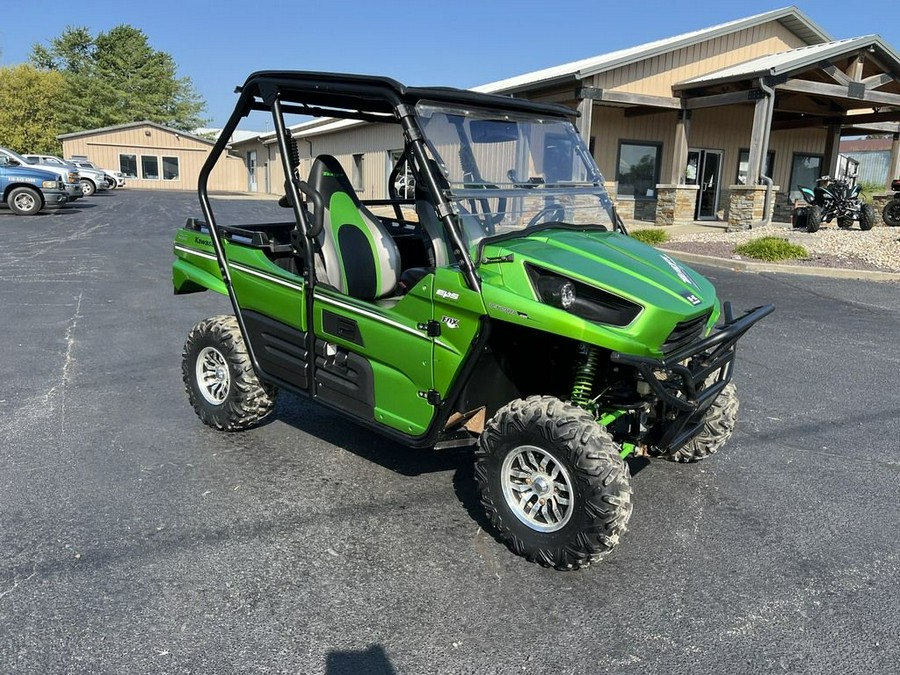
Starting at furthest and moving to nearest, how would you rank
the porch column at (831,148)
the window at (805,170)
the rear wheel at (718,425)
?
the window at (805,170), the porch column at (831,148), the rear wheel at (718,425)

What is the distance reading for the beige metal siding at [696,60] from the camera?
18422 millimetres

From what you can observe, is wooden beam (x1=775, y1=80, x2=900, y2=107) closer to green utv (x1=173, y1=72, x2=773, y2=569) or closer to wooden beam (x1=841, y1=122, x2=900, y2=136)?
wooden beam (x1=841, y1=122, x2=900, y2=136)

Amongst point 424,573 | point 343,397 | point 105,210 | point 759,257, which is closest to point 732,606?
point 424,573

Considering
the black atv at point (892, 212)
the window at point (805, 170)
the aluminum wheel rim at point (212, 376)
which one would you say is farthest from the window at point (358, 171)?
the aluminum wheel rim at point (212, 376)

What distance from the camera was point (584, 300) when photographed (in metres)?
3.18

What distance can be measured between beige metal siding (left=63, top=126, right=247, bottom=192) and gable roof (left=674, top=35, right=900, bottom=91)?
1404 inches

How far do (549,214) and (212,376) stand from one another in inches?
98.3

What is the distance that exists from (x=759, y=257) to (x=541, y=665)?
11.5m

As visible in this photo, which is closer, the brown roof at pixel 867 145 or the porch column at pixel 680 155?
the porch column at pixel 680 155

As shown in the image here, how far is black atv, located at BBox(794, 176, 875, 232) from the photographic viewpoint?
16312 millimetres

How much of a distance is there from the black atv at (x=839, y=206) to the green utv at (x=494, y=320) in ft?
47.5

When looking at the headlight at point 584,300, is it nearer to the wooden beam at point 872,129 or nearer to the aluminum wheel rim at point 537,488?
the aluminum wheel rim at point 537,488

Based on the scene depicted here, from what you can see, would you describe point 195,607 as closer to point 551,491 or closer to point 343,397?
point 343,397

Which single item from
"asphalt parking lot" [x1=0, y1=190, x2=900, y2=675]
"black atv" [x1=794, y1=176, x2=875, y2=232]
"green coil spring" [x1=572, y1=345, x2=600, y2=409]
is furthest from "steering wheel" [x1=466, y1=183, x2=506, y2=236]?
"black atv" [x1=794, y1=176, x2=875, y2=232]
